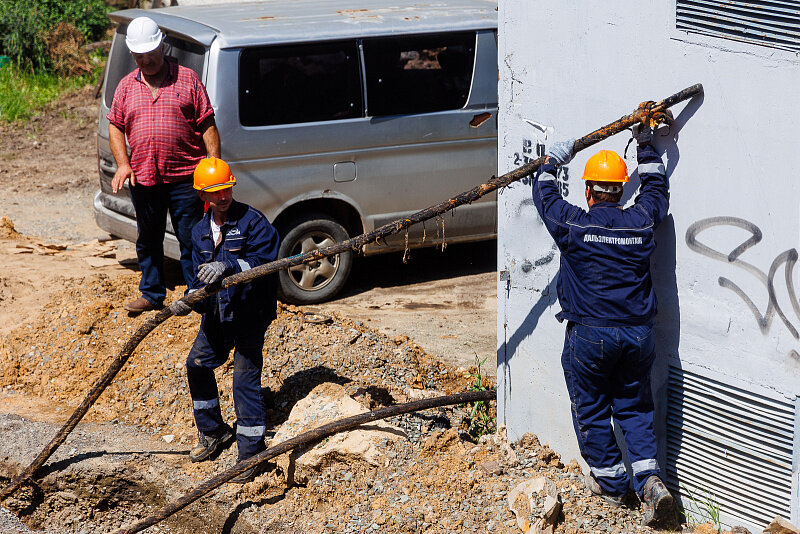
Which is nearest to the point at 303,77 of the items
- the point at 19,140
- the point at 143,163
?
the point at 143,163

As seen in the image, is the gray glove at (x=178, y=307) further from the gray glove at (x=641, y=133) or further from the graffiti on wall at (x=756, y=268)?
the graffiti on wall at (x=756, y=268)

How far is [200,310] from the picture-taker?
5062 millimetres

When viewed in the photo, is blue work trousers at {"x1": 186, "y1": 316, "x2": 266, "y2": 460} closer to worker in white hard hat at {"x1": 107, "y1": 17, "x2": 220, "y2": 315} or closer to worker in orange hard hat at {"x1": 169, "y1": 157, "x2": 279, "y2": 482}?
worker in orange hard hat at {"x1": 169, "y1": 157, "x2": 279, "y2": 482}

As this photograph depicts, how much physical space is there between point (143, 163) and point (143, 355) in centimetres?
130

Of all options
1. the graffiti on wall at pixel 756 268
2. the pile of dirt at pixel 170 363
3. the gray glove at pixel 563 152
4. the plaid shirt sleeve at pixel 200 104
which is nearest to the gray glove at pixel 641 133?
the gray glove at pixel 563 152

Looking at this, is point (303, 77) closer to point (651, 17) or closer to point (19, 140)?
point (651, 17)

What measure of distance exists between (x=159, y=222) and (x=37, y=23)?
30.2ft

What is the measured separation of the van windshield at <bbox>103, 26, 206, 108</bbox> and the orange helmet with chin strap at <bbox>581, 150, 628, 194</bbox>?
11.9ft

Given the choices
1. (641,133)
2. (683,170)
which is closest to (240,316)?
(641,133)

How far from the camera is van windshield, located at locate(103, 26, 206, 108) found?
6867 millimetres

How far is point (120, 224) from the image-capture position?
7.54 meters

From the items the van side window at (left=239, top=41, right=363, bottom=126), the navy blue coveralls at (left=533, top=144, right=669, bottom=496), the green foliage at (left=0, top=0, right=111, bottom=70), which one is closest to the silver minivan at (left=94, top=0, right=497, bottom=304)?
the van side window at (left=239, top=41, right=363, bottom=126)

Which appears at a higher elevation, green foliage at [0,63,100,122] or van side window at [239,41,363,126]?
van side window at [239,41,363,126]

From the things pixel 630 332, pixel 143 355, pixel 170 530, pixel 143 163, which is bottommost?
pixel 170 530
